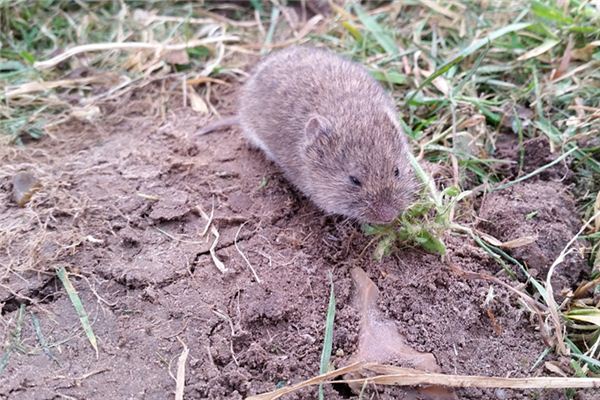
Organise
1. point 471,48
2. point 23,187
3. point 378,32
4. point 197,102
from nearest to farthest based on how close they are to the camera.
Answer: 1. point 23,187
2. point 471,48
3. point 197,102
4. point 378,32

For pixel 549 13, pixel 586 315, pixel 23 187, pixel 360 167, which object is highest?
pixel 549 13

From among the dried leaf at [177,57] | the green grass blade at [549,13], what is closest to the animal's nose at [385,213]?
the green grass blade at [549,13]

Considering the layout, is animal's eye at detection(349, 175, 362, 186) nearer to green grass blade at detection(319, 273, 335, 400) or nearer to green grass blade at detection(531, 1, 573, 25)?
green grass blade at detection(319, 273, 335, 400)

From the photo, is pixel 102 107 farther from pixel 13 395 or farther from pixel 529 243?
pixel 529 243

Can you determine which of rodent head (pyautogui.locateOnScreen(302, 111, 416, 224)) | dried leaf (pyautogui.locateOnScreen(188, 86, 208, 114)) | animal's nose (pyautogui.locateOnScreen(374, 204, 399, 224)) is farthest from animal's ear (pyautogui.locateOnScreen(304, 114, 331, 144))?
dried leaf (pyautogui.locateOnScreen(188, 86, 208, 114))

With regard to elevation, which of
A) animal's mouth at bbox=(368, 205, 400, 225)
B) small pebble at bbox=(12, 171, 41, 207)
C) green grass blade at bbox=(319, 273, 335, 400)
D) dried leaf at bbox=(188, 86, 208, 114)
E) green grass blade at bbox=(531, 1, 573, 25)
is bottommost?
dried leaf at bbox=(188, 86, 208, 114)

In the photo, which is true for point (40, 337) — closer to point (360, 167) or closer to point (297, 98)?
point (360, 167)

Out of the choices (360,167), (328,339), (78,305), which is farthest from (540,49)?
(78,305)
